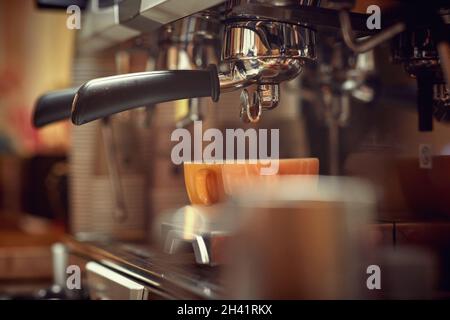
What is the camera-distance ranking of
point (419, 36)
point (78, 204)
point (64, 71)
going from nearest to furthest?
1. point (419, 36)
2. point (78, 204)
3. point (64, 71)

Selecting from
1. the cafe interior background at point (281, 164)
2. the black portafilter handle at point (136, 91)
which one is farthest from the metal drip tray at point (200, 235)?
the black portafilter handle at point (136, 91)

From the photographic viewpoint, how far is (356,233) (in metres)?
0.49

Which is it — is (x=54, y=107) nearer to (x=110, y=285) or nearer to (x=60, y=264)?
(x=110, y=285)

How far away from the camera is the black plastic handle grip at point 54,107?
779 mm

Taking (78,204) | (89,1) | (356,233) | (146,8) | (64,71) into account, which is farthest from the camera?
(64,71)

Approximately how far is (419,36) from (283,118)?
48 centimetres

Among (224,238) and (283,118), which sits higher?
(283,118)

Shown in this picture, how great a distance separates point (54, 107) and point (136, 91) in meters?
0.18

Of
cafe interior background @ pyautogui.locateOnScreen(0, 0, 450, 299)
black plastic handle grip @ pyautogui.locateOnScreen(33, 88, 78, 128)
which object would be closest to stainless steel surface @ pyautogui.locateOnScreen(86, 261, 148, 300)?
cafe interior background @ pyautogui.locateOnScreen(0, 0, 450, 299)

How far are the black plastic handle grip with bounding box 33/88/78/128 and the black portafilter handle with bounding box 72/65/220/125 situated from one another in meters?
0.13

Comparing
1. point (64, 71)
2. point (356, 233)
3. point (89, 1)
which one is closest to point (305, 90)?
point (89, 1)

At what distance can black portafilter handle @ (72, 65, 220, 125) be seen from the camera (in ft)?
2.09

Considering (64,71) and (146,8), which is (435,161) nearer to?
(146,8)

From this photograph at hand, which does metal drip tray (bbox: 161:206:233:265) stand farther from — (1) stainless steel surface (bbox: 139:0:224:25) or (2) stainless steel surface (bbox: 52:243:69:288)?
(2) stainless steel surface (bbox: 52:243:69:288)
